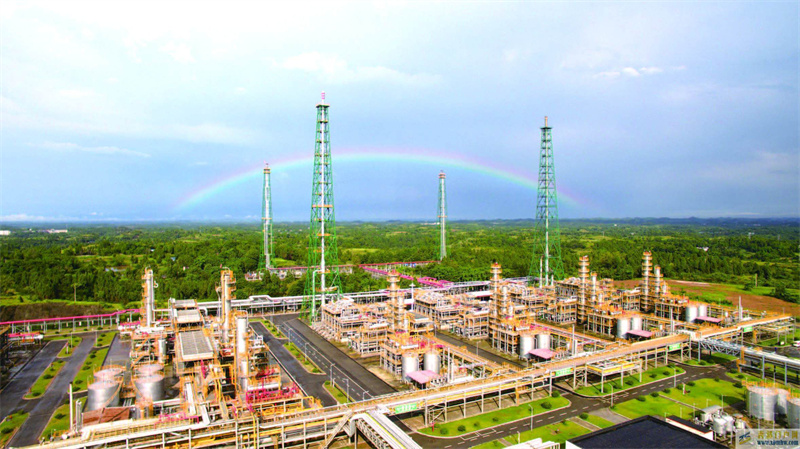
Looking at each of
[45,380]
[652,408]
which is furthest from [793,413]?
[45,380]

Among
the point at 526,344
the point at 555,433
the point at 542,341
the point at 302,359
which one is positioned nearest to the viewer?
the point at 555,433

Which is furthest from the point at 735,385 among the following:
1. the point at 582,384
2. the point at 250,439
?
the point at 250,439

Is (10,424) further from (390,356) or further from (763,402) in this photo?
(763,402)

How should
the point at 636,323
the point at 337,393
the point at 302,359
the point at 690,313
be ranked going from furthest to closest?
the point at 690,313 < the point at 636,323 < the point at 302,359 < the point at 337,393

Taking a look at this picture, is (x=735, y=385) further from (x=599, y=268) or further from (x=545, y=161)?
(x=599, y=268)

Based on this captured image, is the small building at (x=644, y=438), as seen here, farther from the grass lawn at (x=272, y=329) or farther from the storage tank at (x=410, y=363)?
the grass lawn at (x=272, y=329)

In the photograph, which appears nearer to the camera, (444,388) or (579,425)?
(579,425)
